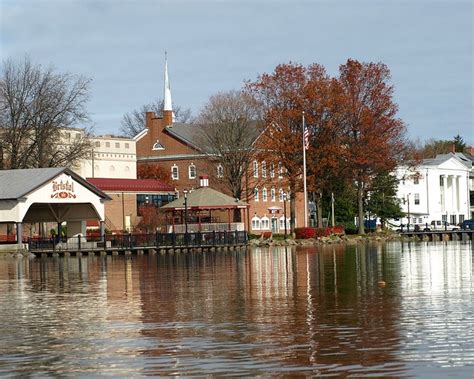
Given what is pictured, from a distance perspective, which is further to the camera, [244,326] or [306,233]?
[306,233]

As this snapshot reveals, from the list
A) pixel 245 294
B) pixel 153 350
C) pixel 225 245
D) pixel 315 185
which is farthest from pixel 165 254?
pixel 153 350

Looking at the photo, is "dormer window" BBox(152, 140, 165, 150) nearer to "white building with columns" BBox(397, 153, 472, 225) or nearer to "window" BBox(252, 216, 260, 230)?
"window" BBox(252, 216, 260, 230)

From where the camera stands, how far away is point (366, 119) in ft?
296

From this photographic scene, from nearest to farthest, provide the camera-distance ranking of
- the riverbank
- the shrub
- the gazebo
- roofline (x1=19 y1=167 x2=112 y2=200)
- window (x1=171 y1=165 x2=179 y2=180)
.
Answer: roofline (x1=19 y1=167 x2=112 y2=200) < the gazebo < the riverbank < the shrub < window (x1=171 y1=165 x2=179 y2=180)

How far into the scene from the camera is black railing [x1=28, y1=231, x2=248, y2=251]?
72000mm

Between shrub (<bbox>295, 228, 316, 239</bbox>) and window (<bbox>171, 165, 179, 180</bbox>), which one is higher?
window (<bbox>171, 165, 179, 180</bbox>)

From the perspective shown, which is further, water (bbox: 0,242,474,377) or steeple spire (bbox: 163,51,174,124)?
steeple spire (bbox: 163,51,174,124)

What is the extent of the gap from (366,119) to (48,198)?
3119 centimetres

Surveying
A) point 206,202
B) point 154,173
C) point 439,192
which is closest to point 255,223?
point 154,173

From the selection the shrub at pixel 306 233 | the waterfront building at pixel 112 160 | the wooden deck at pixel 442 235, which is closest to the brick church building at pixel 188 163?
Answer: the waterfront building at pixel 112 160

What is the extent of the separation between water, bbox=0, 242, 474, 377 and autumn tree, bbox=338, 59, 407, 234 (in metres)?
53.5

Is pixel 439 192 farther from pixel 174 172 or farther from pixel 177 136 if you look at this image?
pixel 177 136

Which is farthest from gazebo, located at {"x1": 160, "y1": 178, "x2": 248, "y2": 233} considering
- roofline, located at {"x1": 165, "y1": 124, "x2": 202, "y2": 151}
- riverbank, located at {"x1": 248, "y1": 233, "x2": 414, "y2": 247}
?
roofline, located at {"x1": 165, "y1": 124, "x2": 202, "y2": 151}

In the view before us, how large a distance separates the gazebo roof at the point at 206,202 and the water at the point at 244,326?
4526 centimetres
